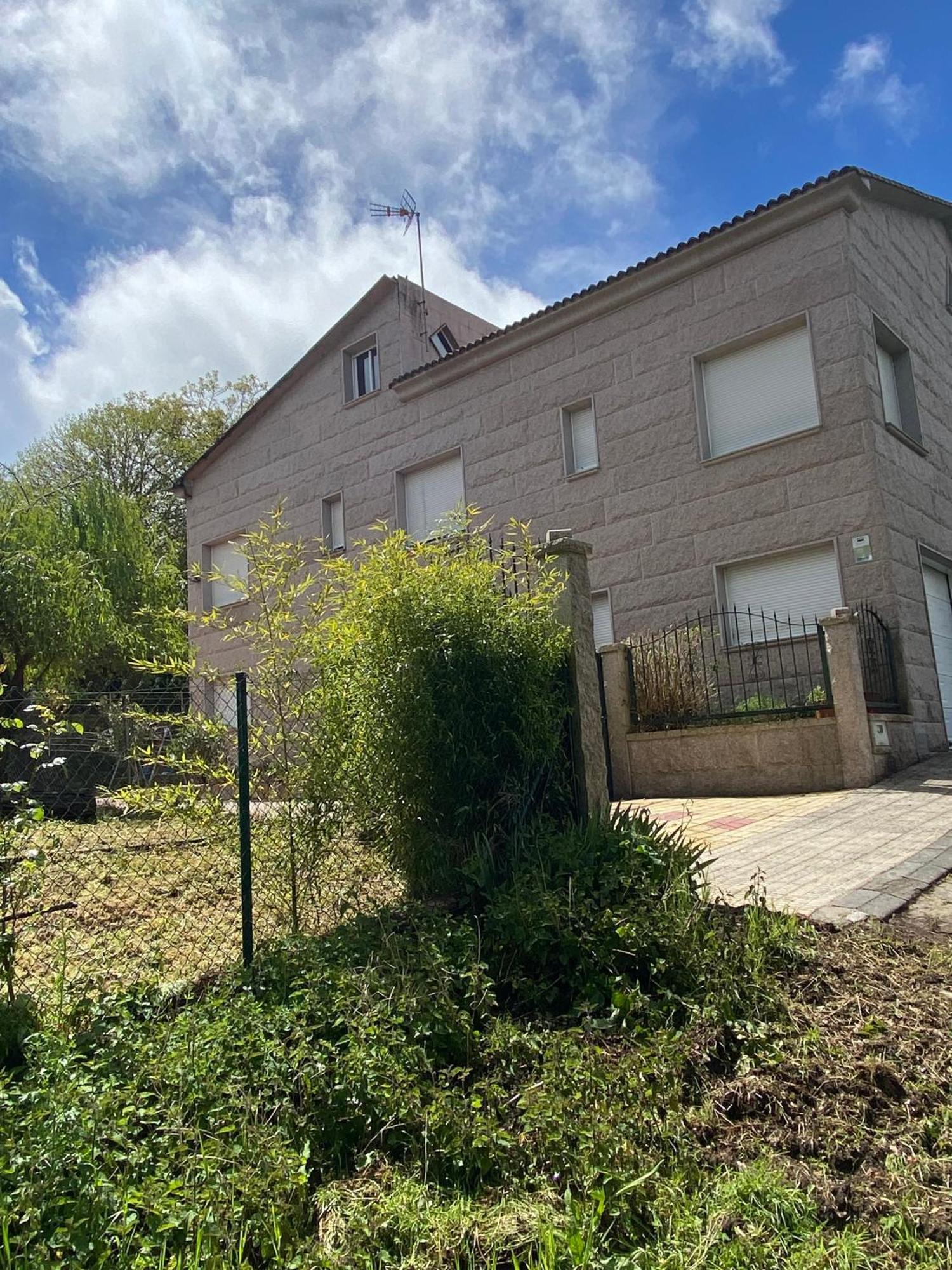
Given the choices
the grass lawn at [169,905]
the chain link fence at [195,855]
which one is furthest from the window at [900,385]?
the grass lawn at [169,905]

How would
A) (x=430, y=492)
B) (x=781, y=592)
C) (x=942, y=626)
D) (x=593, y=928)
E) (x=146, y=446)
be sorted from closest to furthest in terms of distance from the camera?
(x=593, y=928), (x=781, y=592), (x=942, y=626), (x=430, y=492), (x=146, y=446)

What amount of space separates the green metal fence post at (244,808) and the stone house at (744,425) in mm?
8004

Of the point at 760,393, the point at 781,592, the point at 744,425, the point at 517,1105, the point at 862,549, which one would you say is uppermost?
the point at 760,393

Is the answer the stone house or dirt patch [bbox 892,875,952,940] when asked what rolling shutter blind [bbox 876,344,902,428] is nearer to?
the stone house

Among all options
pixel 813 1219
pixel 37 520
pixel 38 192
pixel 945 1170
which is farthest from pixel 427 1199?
pixel 37 520

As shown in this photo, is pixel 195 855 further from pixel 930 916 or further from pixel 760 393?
pixel 760 393

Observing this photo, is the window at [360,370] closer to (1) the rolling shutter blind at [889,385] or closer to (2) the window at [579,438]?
(2) the window at [579,438]

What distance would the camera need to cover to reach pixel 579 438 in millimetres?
12930

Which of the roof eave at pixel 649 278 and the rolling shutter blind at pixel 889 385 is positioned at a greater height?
the roof eave at pixel 649 278

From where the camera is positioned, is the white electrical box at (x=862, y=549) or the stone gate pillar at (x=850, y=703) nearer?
the stone gate pillar at (x=850, y=703)

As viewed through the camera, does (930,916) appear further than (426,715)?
No

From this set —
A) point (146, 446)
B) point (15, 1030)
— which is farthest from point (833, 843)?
point (146, 446)

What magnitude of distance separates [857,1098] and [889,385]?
10.9 metres

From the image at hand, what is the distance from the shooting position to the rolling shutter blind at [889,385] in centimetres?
1084
